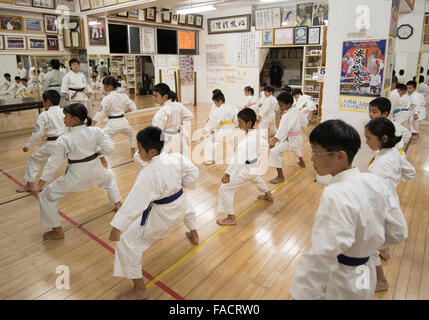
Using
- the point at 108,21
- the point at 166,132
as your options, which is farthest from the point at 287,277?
the point at 108,21

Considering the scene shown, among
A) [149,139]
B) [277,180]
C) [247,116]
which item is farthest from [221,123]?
[149,139]

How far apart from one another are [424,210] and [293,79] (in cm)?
822

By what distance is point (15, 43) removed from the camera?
22.3 ft

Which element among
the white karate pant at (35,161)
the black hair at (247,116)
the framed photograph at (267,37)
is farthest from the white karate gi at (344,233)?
the framed photograph at (267,37)

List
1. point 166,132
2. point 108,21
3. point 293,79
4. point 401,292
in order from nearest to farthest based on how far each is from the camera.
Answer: point 401,292 → point 166,132 → point 108,21 → point 293,79

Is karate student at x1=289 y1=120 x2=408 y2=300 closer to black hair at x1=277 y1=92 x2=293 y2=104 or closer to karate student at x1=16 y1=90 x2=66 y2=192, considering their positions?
black hair at x1=277 y1=92 x2=293 y2=104

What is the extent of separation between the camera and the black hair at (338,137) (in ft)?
4.37

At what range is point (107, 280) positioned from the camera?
230 cm

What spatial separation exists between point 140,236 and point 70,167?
1.21m

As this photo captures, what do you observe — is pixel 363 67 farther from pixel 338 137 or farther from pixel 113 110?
pixel 113 110

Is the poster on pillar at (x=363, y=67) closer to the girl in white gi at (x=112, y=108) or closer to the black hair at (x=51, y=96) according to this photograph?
the girl in white gi at (x=112, y=108)

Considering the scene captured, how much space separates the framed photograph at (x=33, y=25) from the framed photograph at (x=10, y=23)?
0.13 meters

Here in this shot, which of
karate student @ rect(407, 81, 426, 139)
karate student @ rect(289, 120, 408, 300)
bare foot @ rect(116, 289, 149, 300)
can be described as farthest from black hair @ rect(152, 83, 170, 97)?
karate student @ rect(407, 81, 426, 139)
